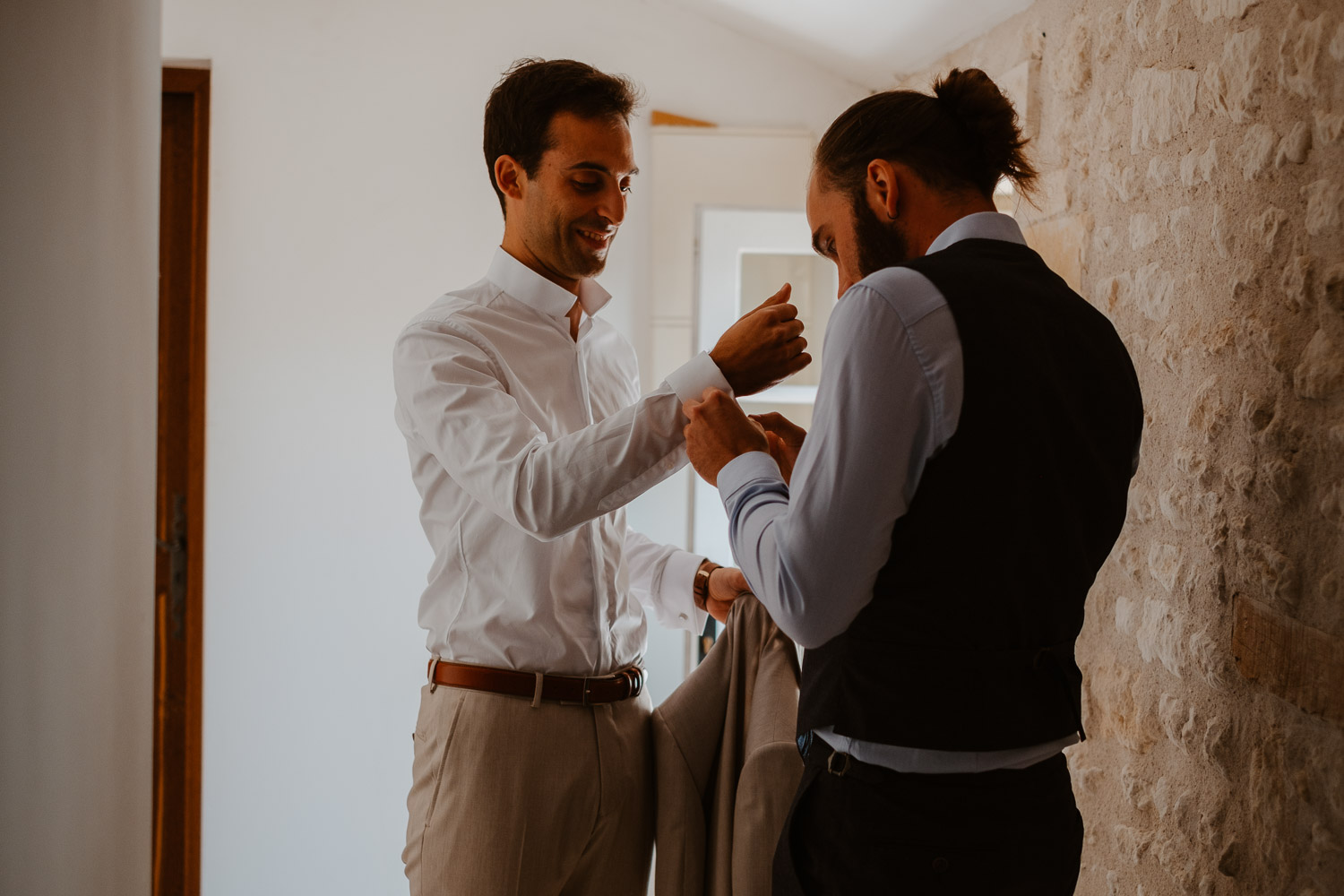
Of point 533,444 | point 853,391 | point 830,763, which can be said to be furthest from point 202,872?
point 853,391

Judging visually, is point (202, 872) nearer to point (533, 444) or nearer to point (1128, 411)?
point (533, 444)

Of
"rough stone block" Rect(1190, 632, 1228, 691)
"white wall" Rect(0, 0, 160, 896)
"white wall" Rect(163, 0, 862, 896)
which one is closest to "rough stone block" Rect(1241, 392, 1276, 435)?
"rough stone block" Rect(1190, 632, 1228, 691)

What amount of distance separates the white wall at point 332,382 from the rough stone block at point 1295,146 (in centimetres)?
221

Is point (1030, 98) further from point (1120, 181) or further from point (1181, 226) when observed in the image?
point (1181, 226)

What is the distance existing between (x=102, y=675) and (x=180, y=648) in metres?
1.86

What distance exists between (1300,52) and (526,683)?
138 cm

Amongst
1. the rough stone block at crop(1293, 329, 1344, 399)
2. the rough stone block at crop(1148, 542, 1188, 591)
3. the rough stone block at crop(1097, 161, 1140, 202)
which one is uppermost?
the rough stone block at crop(1097, 161, 1140, 202)

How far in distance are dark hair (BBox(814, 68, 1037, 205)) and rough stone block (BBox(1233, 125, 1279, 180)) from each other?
360 mm

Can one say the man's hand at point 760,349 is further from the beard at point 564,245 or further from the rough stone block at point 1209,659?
the rough stone block at point 1209,659

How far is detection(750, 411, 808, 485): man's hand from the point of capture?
1.57 metres

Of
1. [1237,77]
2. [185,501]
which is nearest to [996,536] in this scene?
[1237,77]

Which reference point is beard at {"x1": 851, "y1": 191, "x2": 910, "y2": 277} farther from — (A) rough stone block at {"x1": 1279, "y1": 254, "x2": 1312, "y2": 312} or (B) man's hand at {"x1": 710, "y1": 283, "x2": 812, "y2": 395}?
(A) rough stone block at {"x1": 1279, "y1": 254, "x2": 1312, "y2": 312}

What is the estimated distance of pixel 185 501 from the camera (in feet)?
10.8

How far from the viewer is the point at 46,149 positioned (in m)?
1.32
